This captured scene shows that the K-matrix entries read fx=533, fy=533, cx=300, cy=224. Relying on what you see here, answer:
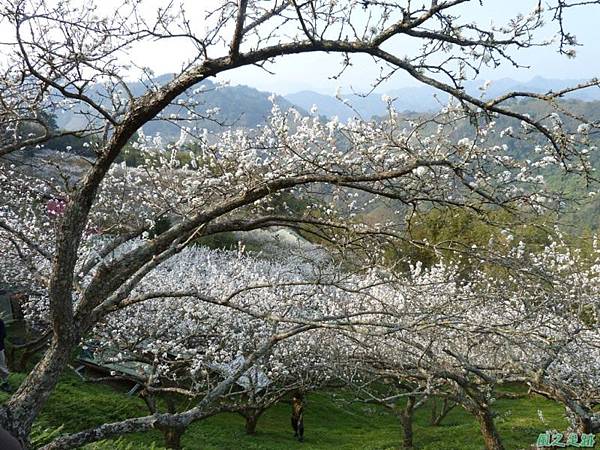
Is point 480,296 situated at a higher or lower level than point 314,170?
lower

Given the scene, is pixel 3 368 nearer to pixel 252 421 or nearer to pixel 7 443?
pixel 252 421

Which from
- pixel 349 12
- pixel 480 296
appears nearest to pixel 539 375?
pixel 480 296

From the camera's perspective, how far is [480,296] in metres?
4.48

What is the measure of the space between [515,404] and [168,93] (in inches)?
748

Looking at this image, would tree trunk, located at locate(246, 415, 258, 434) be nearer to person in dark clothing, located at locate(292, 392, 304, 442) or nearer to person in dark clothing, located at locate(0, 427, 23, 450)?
person in dark clothing, located at locate(292, 392, 304, 442)

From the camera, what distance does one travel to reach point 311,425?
51.1 ft

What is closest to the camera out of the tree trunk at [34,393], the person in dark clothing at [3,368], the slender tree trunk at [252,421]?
the tree trunk at [34,393]

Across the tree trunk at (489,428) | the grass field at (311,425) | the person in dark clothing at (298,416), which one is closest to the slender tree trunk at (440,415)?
the grass field at (311,425)

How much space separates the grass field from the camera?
10.8 metres

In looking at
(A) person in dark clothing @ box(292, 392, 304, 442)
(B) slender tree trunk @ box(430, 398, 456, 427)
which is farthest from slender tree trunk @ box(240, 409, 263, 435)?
(B) slender tree trunk @ box(430, 398, 456, 427)

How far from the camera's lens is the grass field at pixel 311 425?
35.5 feet

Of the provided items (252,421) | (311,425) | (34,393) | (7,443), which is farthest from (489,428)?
(311,425)

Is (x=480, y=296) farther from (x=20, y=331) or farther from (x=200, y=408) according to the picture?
(x=20, y=331)

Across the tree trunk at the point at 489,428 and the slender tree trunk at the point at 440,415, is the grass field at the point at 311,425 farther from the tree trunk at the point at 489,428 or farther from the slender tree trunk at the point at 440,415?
the tree trunk at the point at 489,428
